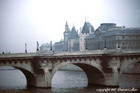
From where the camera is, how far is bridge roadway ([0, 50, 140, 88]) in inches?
2224

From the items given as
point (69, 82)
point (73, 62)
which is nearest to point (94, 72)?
point (73, 62)

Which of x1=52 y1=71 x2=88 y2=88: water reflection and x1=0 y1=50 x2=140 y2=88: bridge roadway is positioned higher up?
x1=0 y1=50 x2=140 y2=88: bridge roadway

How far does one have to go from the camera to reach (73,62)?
60.9 m

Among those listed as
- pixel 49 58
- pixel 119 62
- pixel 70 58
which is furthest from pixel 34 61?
pixel 119 62

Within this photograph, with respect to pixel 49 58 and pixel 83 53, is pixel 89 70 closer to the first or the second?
pixel 83 53

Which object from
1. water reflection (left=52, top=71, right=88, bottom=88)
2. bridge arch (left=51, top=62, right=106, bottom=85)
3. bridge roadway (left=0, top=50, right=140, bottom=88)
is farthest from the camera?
water reflection (left=52, top=71, right=88, bottom=88)

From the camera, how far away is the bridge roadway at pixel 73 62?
185 feet

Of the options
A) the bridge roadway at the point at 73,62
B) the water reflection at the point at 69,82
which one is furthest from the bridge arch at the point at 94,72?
the water reflection at the point at 69,82

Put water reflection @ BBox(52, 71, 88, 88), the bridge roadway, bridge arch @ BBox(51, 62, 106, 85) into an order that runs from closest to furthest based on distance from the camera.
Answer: the bridge roadway → bridge arch @ BBox(51, 62, 106, 85) → water reflection @ BBox(52, 71, 88, 88)

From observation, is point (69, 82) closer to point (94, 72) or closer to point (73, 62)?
point (94, 72)

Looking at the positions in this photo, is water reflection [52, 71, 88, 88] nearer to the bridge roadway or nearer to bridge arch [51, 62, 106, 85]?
bridge arch [51, 62, 106, 85]

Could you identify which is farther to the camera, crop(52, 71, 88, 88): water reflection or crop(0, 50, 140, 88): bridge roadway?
crop(52, 71, 88, 88): water reflection

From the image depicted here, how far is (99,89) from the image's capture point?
5969cm

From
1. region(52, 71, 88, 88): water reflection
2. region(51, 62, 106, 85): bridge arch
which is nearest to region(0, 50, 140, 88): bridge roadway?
region(51, 62, 106, 85): bridge arch
